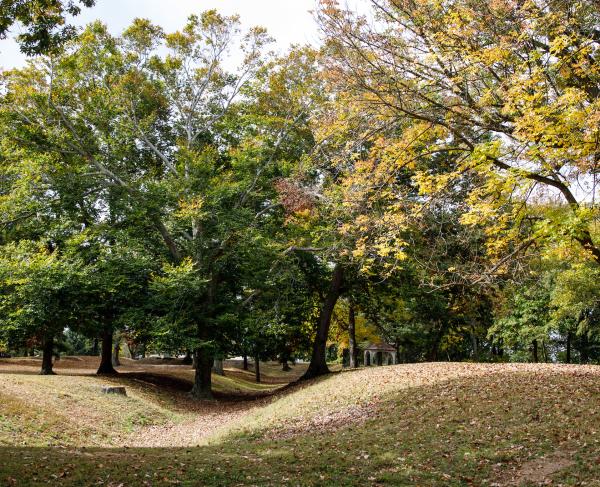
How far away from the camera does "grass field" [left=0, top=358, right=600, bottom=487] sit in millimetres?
7484

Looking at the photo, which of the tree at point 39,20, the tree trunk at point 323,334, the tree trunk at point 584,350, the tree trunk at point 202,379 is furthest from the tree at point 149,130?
the tree trunk at point 584,350

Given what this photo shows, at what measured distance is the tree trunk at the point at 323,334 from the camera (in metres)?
23.4

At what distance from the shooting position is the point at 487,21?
8.88 meters

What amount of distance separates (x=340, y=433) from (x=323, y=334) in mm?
12494

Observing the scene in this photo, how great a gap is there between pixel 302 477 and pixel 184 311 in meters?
14.8

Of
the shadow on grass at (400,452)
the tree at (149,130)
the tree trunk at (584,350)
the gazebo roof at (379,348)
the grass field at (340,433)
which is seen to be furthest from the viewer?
the tree trunk at (584,350)

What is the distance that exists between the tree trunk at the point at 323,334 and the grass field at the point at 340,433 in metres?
3.14

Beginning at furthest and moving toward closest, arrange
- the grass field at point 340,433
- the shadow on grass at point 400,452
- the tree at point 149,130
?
the tree at point 149,130 → the grass field at point 340,433 → the shadow on grass at point 400,452

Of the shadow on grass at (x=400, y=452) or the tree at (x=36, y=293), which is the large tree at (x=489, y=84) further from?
the tree at (x=36, y=293)

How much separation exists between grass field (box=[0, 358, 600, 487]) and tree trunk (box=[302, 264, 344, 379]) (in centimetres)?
314

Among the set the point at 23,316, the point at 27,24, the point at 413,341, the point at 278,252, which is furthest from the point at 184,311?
the point at 413,341

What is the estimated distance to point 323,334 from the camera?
2397 cm

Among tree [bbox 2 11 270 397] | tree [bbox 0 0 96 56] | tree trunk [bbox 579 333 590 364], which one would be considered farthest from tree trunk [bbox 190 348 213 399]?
tree trunk [bbox 579 333 590 364]

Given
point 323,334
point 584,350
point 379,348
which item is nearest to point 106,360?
point 323,334
